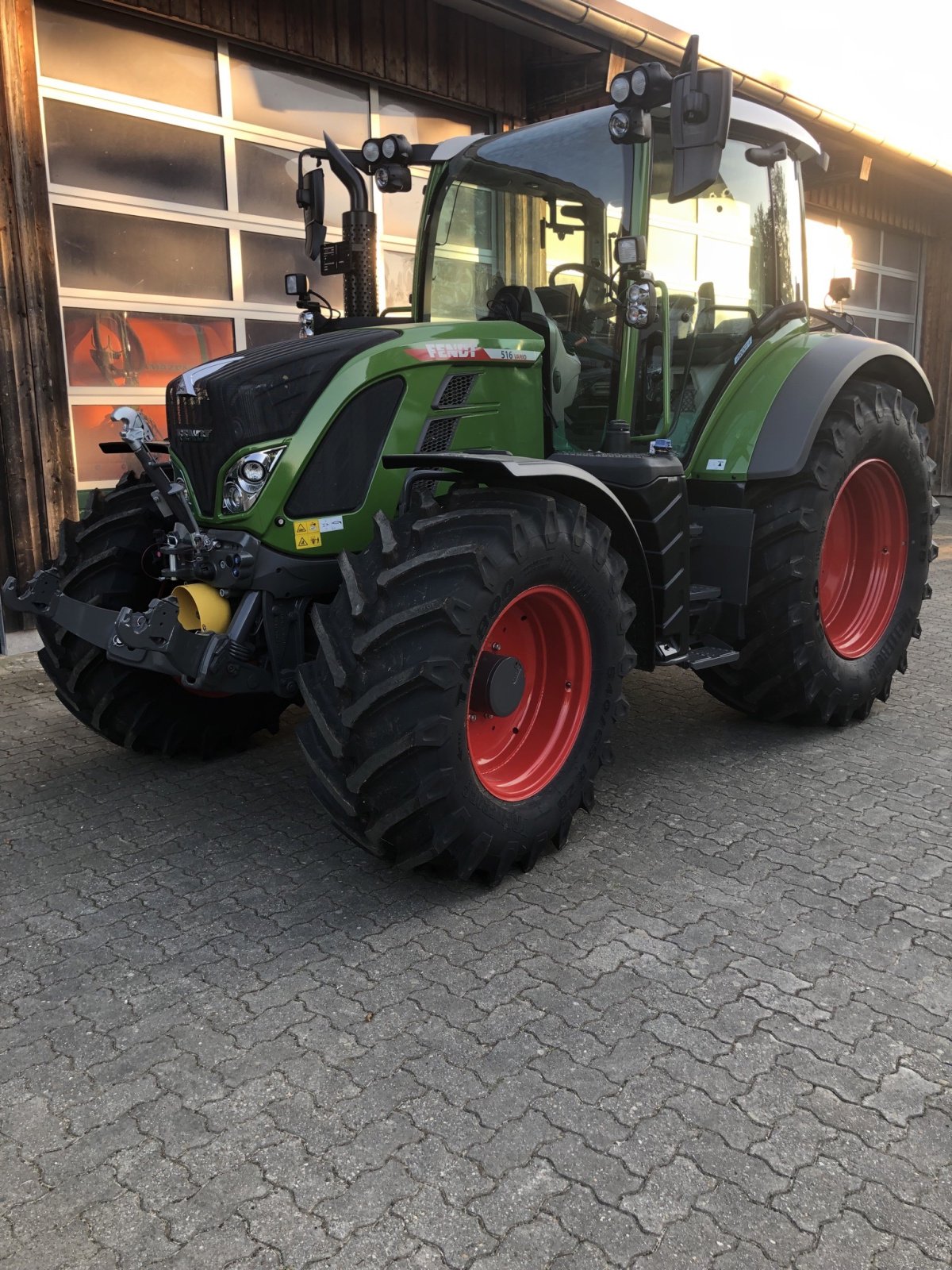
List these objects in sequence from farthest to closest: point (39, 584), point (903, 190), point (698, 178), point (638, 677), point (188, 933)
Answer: point (903, 190) → point (638, 677) → point (39, 584) → point (698, 178) → point (188, 933)

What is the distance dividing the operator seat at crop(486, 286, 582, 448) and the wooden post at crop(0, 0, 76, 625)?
9.96 feet

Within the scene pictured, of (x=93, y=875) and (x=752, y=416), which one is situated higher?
(x=752, y=416)

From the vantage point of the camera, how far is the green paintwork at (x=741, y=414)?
3.78 metres

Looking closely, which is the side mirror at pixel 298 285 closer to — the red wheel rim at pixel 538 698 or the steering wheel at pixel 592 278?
the steering wheel at pixel 592 278

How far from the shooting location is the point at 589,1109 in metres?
1.97

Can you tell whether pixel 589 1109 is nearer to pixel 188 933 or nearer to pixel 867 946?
pixel 867 946

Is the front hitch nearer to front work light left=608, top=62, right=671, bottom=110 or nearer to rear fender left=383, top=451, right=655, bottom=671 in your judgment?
rear fender left=383, top=451, right=655, bottom=671

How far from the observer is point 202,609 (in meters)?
2.92

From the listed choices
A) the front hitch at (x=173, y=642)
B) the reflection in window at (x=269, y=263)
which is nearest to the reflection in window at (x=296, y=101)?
the reflection in window at (x=269, y=263)

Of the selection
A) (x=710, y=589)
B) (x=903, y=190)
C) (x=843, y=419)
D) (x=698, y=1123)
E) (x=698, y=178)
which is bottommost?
(x=698, y=1123)

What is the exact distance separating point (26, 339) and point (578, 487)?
12.5ft

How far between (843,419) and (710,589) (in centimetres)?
91

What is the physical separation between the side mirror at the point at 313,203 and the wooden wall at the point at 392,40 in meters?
2.73

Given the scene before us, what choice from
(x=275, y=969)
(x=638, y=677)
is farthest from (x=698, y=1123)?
(x=638, y=677)
